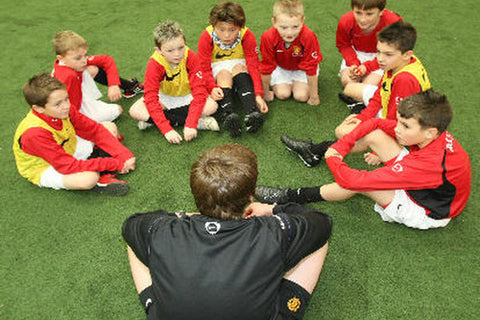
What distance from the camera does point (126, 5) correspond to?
4.54 metres

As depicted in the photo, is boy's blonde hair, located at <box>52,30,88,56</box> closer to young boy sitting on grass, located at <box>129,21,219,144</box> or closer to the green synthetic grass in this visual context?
young boy sitting on grass, located at <box>129,21,219,144</box>

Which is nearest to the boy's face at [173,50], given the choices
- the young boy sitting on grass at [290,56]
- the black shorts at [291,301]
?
the young boy sitting on grass at [290,56]

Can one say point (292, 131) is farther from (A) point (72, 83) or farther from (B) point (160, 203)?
(A) point (72, 83)

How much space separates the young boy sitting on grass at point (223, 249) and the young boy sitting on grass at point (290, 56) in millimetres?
1662

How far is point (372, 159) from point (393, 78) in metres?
0.55

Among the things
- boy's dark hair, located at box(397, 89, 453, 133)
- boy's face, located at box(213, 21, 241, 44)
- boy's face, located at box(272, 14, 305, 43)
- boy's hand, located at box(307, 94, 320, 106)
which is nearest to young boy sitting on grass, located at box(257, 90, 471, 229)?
boy's dark hair, located at box(397, 89, 453, 133)

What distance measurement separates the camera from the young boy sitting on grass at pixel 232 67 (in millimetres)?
2861

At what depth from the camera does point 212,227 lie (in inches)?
54.6

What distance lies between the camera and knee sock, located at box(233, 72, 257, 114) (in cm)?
300

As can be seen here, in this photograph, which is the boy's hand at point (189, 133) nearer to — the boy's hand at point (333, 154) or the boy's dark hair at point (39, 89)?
the boy's dark hair at point (39, 89)

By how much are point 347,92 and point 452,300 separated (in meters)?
1.69

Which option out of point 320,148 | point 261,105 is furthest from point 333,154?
point 261,105

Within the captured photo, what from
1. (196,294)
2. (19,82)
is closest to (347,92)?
(196,294)

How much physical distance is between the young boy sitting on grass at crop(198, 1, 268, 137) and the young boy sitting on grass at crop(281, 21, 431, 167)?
1.69ft
